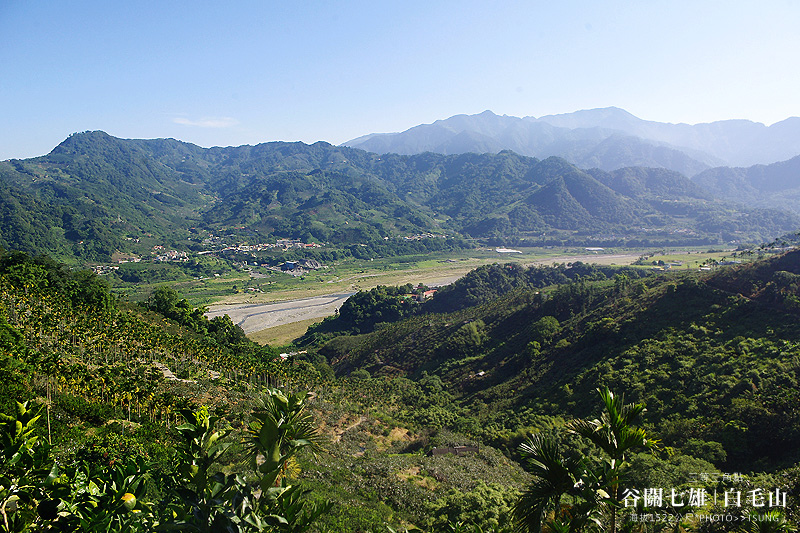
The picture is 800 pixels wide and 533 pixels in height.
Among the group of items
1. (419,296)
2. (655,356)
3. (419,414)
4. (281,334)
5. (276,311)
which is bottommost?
(281,334)

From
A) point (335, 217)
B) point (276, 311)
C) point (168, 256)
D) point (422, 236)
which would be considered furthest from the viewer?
point (335, 217)

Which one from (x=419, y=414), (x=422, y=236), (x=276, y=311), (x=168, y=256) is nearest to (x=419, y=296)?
(x=276, y=311)

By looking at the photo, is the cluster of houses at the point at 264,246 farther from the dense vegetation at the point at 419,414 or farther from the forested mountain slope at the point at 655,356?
the forested mountain slope at the point at 655,356

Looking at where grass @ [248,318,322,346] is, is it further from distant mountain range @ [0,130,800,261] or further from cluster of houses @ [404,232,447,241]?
cluster of houses @ [404,232,447,241]

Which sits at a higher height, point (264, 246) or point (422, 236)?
point (264, 246)

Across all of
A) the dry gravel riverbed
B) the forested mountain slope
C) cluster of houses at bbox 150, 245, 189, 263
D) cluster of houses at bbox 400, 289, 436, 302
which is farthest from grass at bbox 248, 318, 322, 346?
cluster of houses at bbox 150, 245, 189, 263

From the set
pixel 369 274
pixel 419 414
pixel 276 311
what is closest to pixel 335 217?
pixel 369 274

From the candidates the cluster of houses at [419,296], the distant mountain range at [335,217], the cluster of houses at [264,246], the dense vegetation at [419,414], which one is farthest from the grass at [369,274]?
the dense vegetation at [419,414]

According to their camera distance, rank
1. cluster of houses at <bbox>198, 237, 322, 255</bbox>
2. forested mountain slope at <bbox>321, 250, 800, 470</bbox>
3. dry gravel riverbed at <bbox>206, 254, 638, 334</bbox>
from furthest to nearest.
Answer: cluster of houses at <bbox>198, 237, 322, 255</bbox>, dry gravel riverbed at <bbox>206, 254, 638, 334</bbox>, forested mountain slope at <bbox>321, 250, 800, 470</bbox>

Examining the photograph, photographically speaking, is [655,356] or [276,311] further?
[276,311]

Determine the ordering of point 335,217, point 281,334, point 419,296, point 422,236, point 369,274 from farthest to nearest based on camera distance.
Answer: point 335,217 → point 422,236 → point 369,274 → point 419,296 → point 281,334

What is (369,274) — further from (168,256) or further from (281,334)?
(168,256)
